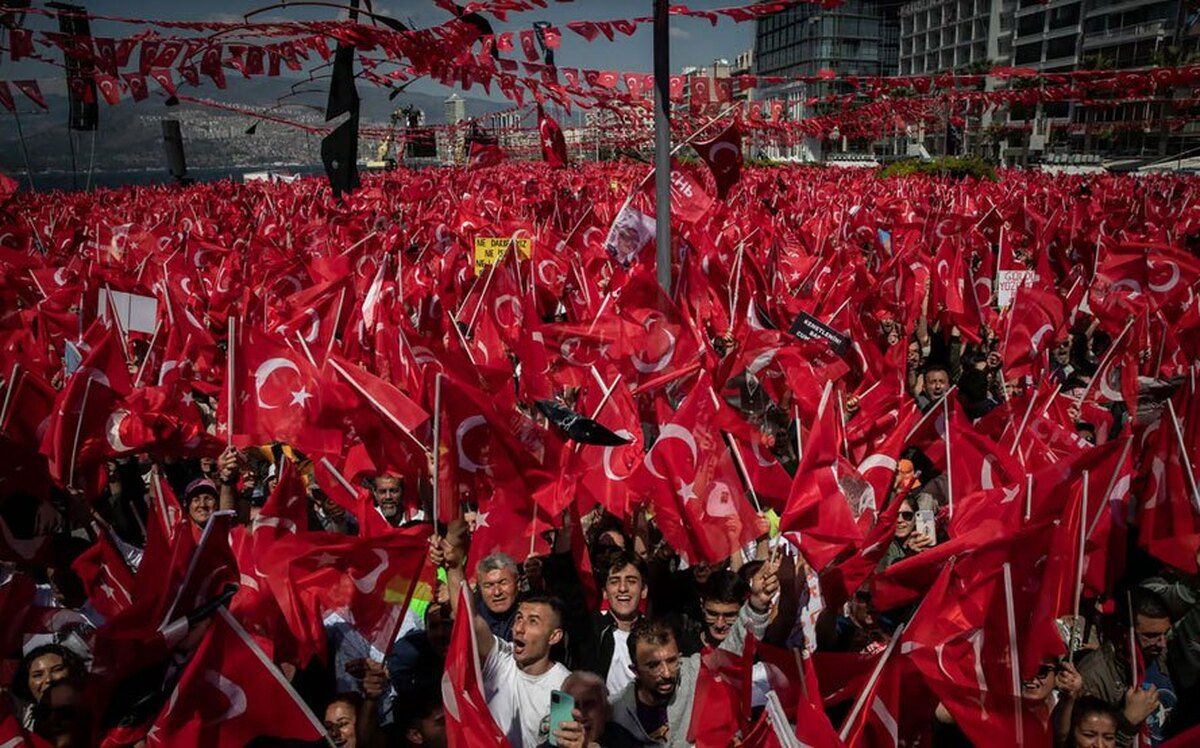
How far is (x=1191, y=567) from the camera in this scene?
180 inches

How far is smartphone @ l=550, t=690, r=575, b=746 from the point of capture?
335 cm

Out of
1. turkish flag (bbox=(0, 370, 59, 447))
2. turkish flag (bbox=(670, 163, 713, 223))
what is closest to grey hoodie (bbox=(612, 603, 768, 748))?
turkish flag (bbox=(0, 370, 59, 447))

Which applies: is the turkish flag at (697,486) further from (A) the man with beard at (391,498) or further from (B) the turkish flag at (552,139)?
(B) the turkish flag at (552,139)

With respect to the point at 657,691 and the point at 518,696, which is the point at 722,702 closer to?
the point at 657,691

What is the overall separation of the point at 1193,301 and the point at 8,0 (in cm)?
1546

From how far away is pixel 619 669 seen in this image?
4309mm

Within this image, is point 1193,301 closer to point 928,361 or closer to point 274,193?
point 928,361

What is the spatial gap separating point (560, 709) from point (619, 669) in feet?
3.18

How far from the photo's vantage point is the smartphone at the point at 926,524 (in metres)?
5.44

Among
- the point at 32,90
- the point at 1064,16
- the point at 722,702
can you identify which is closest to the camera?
the point at 722,702

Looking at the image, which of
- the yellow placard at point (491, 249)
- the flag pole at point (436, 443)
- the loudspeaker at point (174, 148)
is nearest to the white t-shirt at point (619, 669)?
the flag pole at point (436, 443)

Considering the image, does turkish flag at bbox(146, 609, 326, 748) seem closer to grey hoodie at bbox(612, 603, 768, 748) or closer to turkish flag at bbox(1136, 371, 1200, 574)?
grey hoodie at bbox(612, 603, 768, 748)

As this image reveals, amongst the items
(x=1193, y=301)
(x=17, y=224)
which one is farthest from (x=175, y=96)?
(x=1193, y=301)

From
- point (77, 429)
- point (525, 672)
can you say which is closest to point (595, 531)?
point (525, 672)
